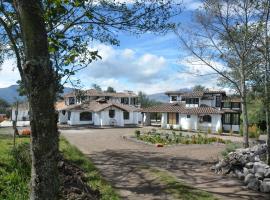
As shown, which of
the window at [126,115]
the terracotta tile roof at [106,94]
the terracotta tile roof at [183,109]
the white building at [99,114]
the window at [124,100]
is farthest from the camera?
the window at [124,100]

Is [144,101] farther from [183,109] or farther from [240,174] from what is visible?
[240,174]

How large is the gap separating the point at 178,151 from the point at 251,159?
851cm

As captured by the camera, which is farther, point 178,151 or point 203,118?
point 203,118

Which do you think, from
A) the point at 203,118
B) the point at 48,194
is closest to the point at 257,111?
the point at 203,118

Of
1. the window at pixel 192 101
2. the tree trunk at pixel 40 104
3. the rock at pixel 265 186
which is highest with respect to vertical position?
the window at pixel 192 101

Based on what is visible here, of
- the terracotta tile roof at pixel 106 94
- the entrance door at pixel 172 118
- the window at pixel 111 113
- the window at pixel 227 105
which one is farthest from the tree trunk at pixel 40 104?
the terracotta tile roof at pixel 106 94

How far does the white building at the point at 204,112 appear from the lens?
48344 mm

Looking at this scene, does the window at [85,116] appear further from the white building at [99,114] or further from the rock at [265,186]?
the rock at [265,186]

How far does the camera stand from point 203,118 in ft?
165

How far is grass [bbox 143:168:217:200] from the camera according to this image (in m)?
11.8

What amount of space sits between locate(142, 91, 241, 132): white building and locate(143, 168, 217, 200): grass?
33.1m

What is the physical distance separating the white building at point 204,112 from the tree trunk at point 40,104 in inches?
1711

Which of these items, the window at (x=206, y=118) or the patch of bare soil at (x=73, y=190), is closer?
the patch of bare soil at (x=73, y=190)

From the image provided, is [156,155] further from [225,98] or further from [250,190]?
[225,98]
